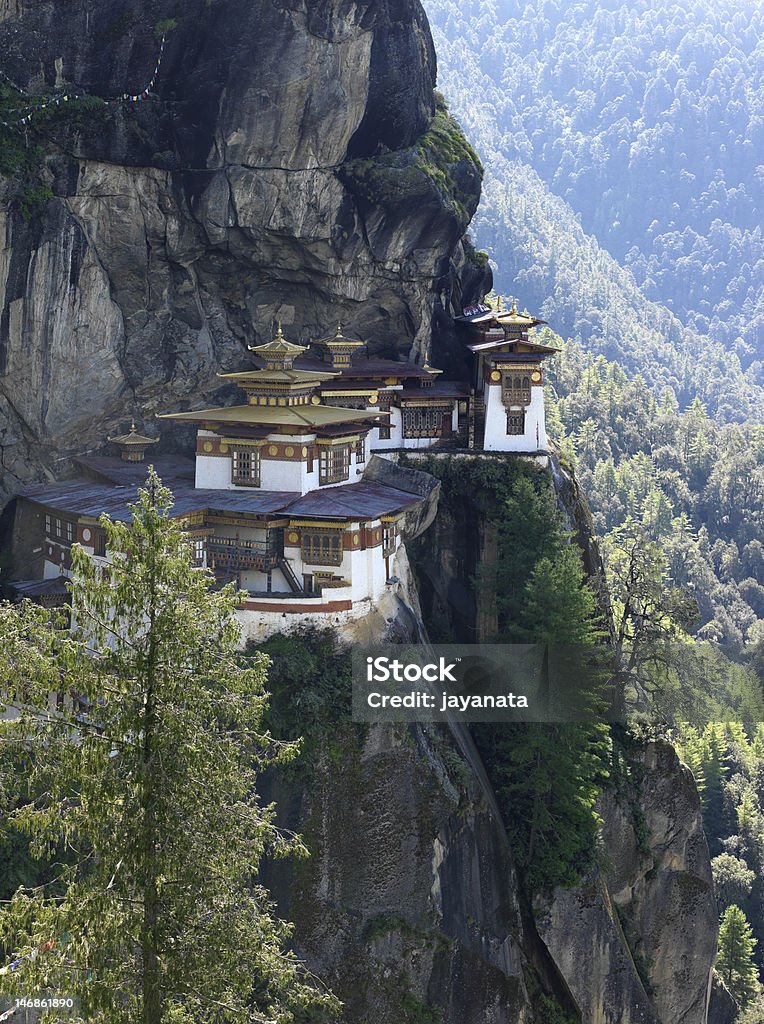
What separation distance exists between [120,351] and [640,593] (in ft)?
61.2

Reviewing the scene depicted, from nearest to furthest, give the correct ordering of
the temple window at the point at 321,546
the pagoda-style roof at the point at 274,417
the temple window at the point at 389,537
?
the temple window at the point at 321,546 < the temple window at the point at 389,537 < the pagoda-style roof at the point at 274,417

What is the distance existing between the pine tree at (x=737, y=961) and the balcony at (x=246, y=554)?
93.7ft

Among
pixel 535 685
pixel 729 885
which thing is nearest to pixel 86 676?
pixel 535 685

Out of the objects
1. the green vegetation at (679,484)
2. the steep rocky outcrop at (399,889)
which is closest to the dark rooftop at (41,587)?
the steep rocky outcrop at (399,889)

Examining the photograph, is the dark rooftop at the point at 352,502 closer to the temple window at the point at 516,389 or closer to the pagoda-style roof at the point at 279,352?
the pagoda-style roof at the point at 279,352

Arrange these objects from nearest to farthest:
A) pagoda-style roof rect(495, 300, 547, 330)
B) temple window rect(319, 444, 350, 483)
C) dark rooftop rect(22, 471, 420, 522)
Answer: dark rooftop rect(22, 471, 420, 522) < temple window rect(319, 444, 350, 483) < pagoda-style roof rect(495, 300, 547, 330)

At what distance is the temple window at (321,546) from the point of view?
32.8 m

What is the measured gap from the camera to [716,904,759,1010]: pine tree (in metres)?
49.7

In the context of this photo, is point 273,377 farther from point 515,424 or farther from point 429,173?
point 429,173

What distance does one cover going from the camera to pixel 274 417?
35.2 m

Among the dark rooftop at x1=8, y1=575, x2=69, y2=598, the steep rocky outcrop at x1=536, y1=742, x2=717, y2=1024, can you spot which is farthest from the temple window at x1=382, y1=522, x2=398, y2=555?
the steep rocky outcrop at x1=536, y1=742, x2=717, y2=1024

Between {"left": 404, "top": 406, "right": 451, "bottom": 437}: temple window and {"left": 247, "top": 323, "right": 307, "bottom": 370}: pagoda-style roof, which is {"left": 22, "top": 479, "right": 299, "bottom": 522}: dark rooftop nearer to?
{"left": 247, "top": 323, "right": 307, "bottom": 370}: pagoda-style roof

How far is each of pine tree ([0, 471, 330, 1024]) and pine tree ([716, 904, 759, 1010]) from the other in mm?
38935

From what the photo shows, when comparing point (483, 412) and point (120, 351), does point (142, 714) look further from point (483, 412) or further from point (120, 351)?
point (483, 412)
